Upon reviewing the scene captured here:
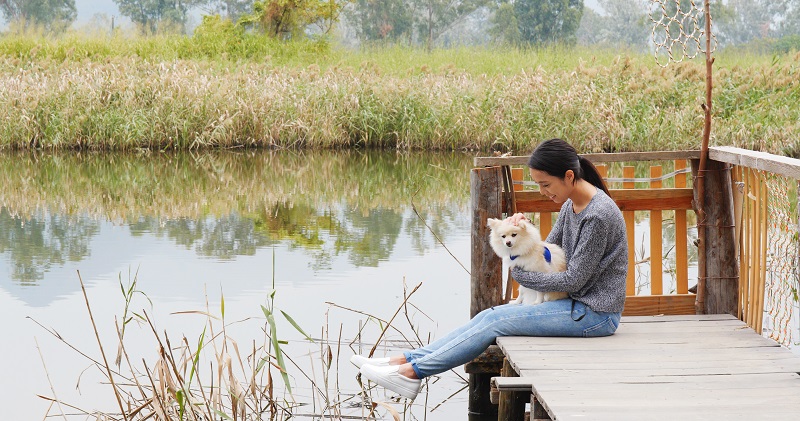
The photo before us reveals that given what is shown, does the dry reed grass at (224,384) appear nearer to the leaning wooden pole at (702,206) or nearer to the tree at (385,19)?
the leaning wooden pole at (702,206)

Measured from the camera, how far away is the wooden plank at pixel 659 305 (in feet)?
16.1

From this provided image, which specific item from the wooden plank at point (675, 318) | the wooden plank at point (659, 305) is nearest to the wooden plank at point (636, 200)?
the wooden plank at point (659, 305)

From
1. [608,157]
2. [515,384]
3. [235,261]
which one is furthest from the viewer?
[235,261]

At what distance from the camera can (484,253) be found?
4.85 m

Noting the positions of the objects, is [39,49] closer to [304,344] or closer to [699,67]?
[699,67]

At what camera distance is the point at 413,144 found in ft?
51.8

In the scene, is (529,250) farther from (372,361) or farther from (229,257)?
(229,257)

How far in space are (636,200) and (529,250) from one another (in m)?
0.91

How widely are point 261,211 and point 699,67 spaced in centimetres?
800

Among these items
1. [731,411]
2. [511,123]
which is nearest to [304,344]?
[731,411]

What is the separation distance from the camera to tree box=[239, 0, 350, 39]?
26172 millimetres

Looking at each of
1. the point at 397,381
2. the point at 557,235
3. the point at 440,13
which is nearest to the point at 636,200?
the point at 557,235

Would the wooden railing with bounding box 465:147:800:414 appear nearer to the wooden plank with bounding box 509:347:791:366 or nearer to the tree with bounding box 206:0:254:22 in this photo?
the wooden plank with bounding box 509:347:791:366

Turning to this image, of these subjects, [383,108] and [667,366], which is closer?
[667,366]
